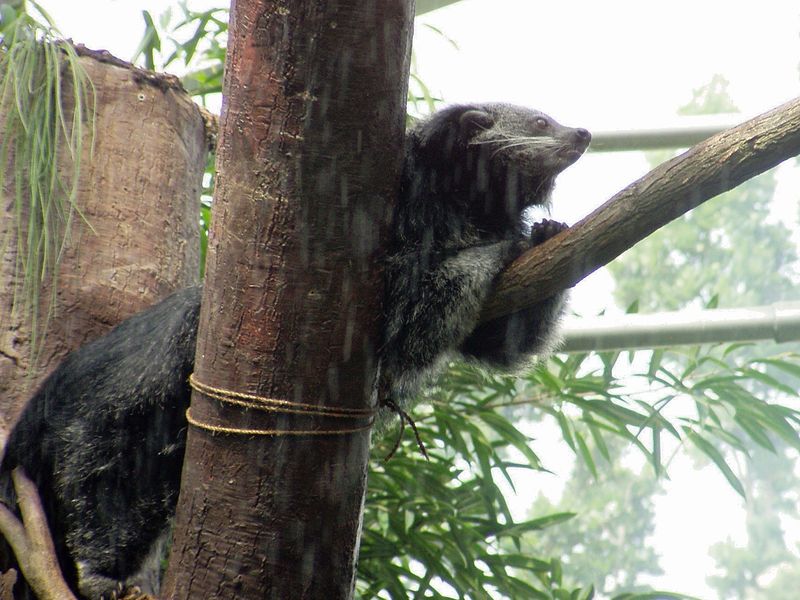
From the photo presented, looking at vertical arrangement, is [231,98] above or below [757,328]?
above

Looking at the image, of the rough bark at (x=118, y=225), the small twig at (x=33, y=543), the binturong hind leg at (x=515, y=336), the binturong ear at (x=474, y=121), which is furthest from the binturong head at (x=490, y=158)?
the small twig at (x=33, y=543)

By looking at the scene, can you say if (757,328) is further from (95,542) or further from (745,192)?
(745,192)

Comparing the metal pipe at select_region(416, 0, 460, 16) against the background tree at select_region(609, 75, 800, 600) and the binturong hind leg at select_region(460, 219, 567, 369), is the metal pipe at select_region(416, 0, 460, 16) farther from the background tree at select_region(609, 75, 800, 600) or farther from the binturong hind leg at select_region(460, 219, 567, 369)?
the background tree at select_region(609, 75, 800, 600)

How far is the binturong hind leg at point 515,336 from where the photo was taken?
186 centimetres

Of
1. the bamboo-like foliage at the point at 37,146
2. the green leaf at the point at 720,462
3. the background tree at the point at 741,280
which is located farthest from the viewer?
the background tree at the point at 741,280

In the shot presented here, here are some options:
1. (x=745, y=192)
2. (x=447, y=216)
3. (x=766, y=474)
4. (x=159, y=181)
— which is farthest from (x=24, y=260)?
(x=766, y=474)

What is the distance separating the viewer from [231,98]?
1355 mm

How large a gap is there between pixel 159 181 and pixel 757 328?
168cm

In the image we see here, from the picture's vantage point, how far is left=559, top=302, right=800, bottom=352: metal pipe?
2.42 meters

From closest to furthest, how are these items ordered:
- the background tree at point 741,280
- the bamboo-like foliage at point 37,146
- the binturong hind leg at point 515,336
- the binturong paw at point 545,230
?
the binturong paw at point 545,230 → the bamboo-like foliage at point 37,146 → the binturong hind leg at point 515,336 → the background tree at point 741,280

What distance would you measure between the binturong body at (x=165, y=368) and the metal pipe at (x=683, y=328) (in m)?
0.64

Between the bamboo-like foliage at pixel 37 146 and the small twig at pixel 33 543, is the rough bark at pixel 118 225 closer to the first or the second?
the bamboo-like foliage at pixel 37 146

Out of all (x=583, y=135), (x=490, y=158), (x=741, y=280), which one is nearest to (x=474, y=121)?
(x=490, y=158)

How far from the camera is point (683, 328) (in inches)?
96.7
